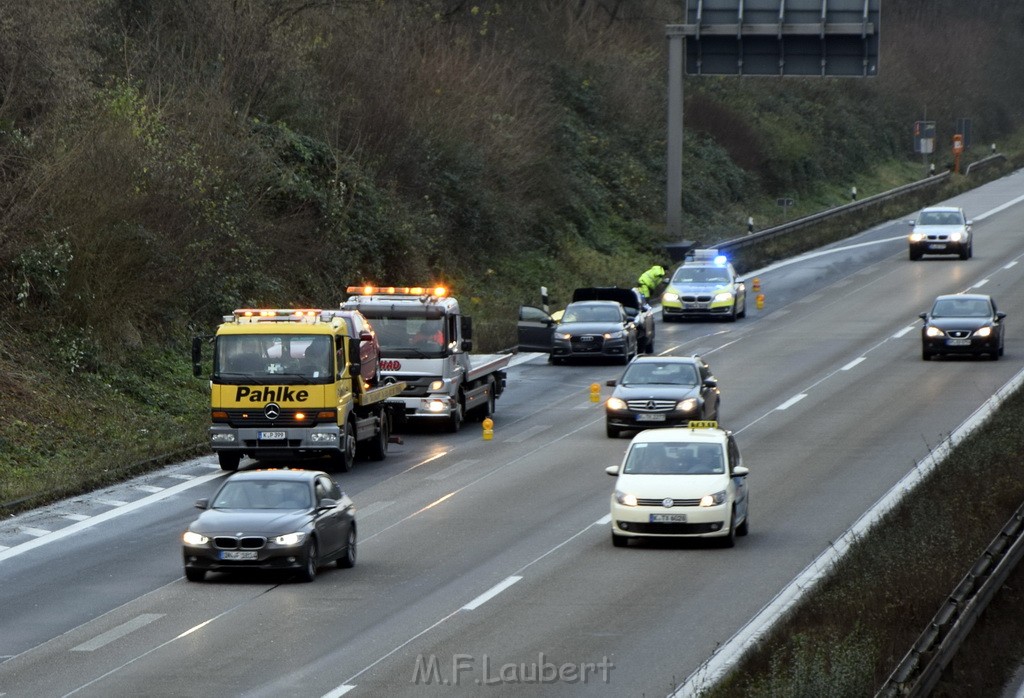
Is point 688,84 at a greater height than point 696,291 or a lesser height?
greater

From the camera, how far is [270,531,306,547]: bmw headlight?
1975 centimetres

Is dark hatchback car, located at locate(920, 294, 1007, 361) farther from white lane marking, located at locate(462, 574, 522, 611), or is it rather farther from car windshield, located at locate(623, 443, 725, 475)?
white lane marking, located at locate(462, 574, 522, 611)

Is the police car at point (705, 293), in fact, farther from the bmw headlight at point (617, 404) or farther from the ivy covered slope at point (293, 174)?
the bmw headlight at point (617, 404)

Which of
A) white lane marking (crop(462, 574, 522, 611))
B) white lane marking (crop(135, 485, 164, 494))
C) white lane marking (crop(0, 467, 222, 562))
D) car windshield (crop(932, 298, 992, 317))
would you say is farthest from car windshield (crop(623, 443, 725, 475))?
car windshield (crop(932, 298, 992, 317))

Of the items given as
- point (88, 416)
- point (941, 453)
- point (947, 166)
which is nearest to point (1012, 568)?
point (941, 453)

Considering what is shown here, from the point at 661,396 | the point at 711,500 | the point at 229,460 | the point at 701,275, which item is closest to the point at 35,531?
the point at 229,460

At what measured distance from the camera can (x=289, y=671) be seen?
15.8 meters

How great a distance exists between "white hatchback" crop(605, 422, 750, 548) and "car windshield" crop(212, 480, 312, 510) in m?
4.12

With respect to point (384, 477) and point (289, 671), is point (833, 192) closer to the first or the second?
point (384, 477)

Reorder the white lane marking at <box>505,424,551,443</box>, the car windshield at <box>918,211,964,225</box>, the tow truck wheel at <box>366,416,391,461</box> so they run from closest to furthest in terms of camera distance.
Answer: the tow truck wheel at <box>366,416,391,461</box>, the white lane marking at <box>505,424,551,443</box>, the car windshield at <box>918,211,964,225</box>

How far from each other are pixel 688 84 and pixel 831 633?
73891 millimetres

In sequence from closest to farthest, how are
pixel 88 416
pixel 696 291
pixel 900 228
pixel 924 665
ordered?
pixel 924 665 → pixel 88 416 → pixel 696 291 → pixel 900 228

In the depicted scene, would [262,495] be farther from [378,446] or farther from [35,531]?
[378,446]

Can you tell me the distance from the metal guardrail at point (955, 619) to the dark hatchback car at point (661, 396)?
40.3ft
